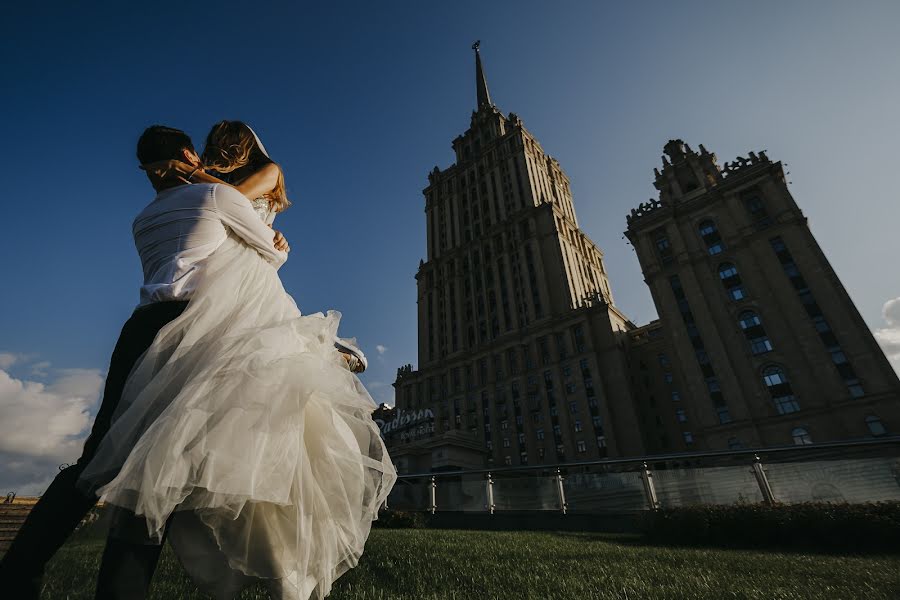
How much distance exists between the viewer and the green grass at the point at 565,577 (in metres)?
3.35

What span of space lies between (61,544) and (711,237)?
177ft

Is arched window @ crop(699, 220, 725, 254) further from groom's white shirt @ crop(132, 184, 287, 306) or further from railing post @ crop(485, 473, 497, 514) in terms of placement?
groom's white shirt @ crop(132, 184, 287, 306)

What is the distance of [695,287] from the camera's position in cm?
4350

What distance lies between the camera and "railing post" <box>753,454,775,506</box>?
9602mm

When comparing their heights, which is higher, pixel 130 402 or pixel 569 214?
pixel 569 214

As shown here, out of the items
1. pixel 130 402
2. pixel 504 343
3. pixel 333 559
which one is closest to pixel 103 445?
pixel 130 402

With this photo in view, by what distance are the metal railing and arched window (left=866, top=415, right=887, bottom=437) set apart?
29936 millimetres

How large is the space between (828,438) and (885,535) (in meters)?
34.4

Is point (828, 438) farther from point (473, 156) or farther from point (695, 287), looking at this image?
point (473, 156)

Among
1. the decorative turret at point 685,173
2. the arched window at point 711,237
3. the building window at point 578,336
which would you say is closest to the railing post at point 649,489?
the arched window at point 711,237

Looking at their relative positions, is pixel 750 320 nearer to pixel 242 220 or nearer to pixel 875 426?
pixel 875 426

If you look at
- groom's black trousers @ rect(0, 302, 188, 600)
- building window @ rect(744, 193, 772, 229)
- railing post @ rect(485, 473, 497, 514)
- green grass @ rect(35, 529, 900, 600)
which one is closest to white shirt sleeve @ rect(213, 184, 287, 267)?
groom's black trousers @ rect(0, 302, 188, 600)

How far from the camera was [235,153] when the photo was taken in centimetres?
257

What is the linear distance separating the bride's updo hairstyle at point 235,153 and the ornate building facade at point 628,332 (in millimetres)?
40818
